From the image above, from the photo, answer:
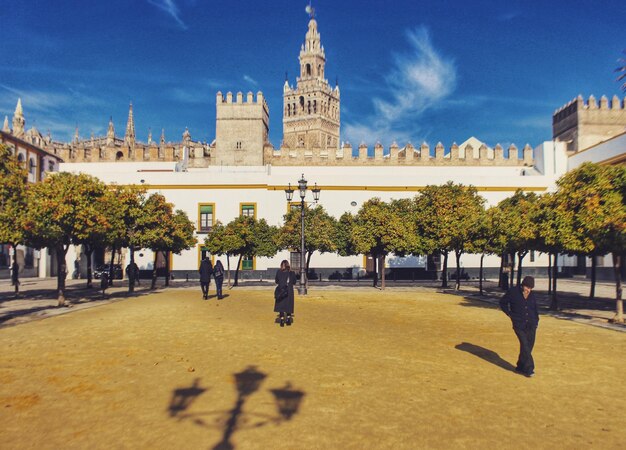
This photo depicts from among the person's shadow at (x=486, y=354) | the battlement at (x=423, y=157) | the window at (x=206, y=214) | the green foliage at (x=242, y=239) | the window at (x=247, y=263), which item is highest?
the battlement at (x=423, y=157)

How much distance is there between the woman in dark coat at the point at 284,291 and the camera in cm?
1165

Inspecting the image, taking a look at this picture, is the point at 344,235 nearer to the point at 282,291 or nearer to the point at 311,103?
the point at 282,291

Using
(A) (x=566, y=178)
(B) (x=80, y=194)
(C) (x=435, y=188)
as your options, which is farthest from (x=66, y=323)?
(C) (x=435, y=188)

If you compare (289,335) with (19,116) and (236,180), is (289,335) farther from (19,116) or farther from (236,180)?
(19,116)

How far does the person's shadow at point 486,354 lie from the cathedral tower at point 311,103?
287ft

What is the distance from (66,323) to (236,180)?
75.8 ft

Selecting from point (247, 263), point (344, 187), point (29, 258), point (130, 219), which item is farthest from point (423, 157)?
point (29, 258)

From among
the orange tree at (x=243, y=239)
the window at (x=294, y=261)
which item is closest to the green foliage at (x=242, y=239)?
the orange tree at (x=243, y=239)

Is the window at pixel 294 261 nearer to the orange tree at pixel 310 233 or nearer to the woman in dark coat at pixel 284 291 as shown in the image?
the orange tree at pixel 310 233

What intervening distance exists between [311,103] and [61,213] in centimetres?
8749

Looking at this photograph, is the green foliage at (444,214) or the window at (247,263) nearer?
the green foliage at (444,214)

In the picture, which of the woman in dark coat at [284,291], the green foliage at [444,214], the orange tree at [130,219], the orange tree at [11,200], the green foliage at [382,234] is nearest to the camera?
the woman in dark coat at [284,291]

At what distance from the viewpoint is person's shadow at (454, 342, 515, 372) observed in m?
8.04

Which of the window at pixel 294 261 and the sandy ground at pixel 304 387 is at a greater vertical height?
the window at pixel 294 261
